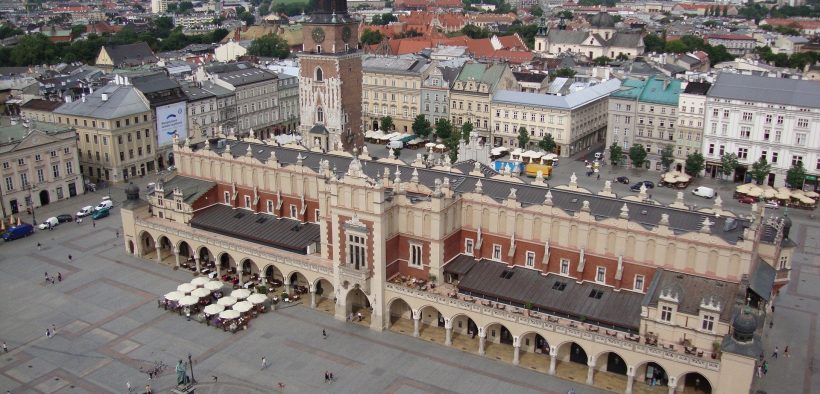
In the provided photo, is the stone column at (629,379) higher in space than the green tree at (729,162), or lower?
lower

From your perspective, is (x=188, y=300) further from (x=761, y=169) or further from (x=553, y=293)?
(x=761, y=169)

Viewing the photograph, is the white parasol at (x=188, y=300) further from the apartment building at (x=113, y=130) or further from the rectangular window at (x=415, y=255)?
the apartment building at (x=113, y=130)

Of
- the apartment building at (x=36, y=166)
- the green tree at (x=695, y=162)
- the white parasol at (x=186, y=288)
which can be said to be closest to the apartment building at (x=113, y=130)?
the apartment building at (x=36, y=166)

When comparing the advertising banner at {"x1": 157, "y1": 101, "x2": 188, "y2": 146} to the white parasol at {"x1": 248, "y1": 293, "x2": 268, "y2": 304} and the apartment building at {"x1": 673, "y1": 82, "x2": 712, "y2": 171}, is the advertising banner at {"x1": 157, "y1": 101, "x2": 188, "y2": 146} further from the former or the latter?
A: the apartment building at {"x1": 673, "y1": 82, "x2": 712, "y2": 171}

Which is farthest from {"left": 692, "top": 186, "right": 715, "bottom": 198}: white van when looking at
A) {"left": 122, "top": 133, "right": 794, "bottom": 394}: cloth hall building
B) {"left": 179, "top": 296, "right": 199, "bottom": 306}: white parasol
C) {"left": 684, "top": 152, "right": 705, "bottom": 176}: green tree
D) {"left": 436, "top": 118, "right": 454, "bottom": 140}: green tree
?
{"left": 179, "top": 296, "right": 199, "bottom": 306}: white parasol

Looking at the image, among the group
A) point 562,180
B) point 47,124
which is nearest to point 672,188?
point 562,180

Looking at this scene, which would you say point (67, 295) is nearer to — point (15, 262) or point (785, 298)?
point (15, 262)
